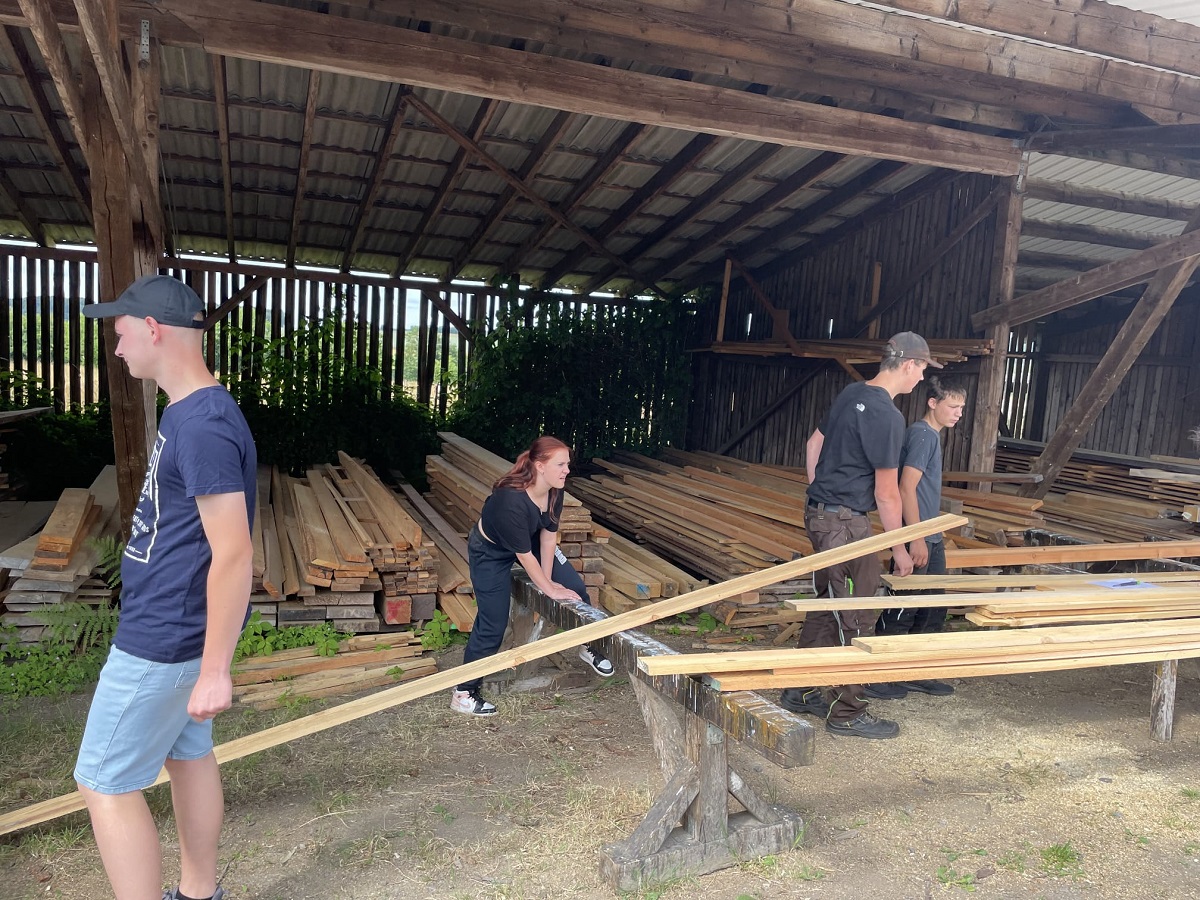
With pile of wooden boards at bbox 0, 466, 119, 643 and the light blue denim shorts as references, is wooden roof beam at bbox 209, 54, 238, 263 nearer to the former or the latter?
pile of wooden boards at bbox 0, 466, 119, 643

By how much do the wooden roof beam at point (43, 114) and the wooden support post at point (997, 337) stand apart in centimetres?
973

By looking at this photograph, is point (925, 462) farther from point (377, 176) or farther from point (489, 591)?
point (377, 176)

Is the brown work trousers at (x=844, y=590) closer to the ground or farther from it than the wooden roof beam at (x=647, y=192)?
closer to the ground

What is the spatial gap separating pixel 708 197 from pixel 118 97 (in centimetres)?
771

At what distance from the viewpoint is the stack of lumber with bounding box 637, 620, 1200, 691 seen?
3.48m

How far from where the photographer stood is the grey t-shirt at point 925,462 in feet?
17.6

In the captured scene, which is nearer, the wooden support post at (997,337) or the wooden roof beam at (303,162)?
the wooden roof beam at (303,162)

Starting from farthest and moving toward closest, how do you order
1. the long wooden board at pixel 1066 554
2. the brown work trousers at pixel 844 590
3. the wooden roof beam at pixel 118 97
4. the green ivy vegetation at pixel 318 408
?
1. the green ivy vegetation at pixel 318 408
2. the long wooden board at pixel 1066 554
3. the brown work trousers at pixel 844 590
4. the wooden roof beam at pixel 118 97

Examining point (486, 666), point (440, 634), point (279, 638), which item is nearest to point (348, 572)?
point (279, 638)

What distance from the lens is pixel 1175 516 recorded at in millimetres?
8750

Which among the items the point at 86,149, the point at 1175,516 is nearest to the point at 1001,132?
the point at 1175,516

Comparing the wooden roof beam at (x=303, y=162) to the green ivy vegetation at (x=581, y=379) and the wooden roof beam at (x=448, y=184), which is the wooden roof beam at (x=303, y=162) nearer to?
the wooden roof beam at (x=448, y=184)

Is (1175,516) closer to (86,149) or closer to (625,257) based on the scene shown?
(625,257)

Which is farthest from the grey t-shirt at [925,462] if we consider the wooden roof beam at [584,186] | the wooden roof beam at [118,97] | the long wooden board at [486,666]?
the wooden roof beam at [584,186]
